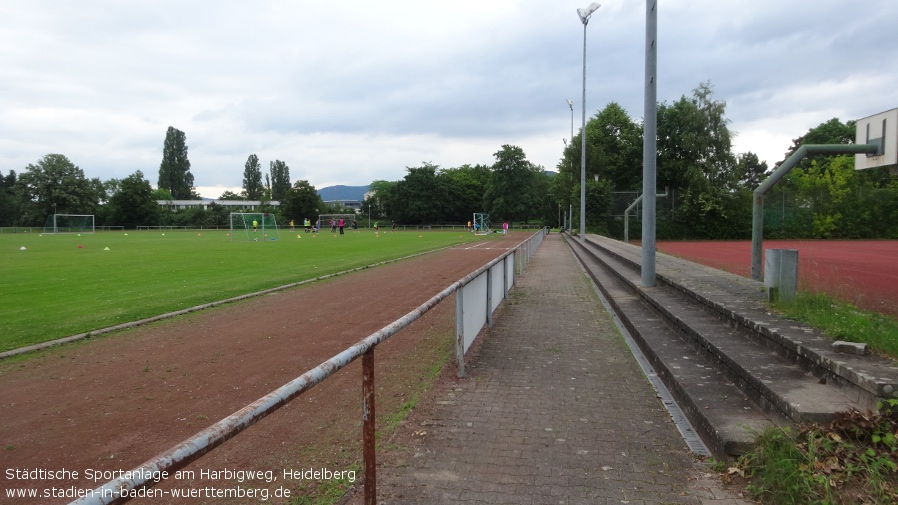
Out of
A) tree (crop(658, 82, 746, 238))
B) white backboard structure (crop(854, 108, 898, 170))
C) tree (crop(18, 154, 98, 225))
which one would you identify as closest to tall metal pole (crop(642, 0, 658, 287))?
white backboard structure (crop(854, 108, 898, 170))

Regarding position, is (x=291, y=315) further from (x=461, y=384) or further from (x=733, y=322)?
(x=733, y=322)

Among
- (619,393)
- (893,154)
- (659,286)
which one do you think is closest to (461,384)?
(619,393)

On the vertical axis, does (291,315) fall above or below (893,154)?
below

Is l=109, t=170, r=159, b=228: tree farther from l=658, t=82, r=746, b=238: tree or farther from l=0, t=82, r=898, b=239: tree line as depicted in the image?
l=658, t=82, r=746, b=238: tree

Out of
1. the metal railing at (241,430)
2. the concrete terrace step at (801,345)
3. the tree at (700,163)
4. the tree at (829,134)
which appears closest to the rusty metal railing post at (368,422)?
the metal railing at (241,430)

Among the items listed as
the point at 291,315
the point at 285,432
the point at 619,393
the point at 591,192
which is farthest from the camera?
the point at 591,192

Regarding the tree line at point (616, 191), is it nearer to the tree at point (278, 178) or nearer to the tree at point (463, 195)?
the tree at point (463, 195)

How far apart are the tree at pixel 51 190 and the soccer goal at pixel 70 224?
9.43 meters

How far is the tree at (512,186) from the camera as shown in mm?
84625

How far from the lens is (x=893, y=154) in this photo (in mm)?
5266

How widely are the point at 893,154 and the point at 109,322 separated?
414 inches

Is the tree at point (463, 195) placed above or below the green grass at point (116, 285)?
above

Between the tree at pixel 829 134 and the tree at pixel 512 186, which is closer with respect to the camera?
the tree at pixel 829 134

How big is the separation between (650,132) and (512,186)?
76.2 meters
